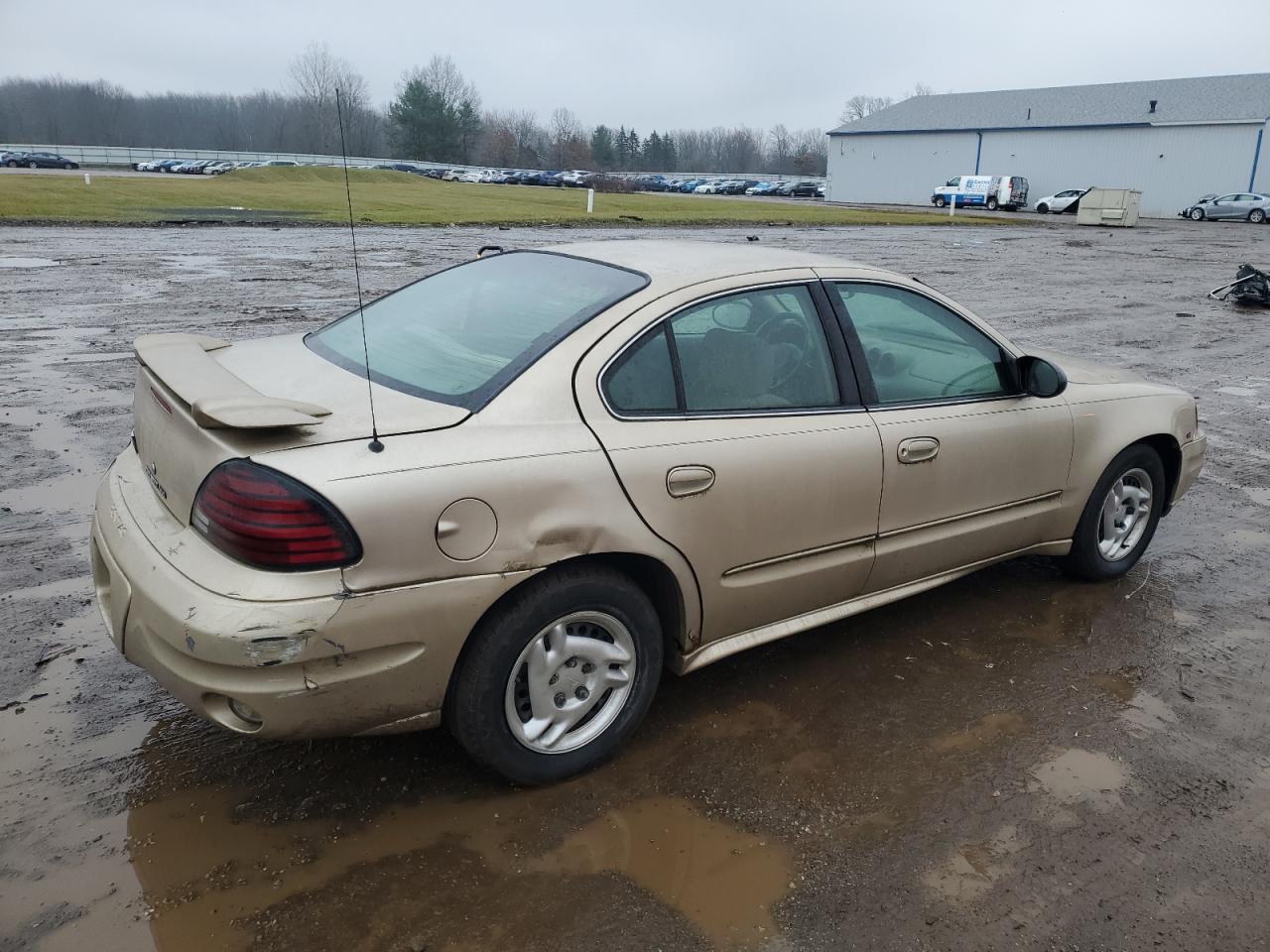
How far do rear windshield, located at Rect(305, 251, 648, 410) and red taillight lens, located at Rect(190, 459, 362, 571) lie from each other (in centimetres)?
57

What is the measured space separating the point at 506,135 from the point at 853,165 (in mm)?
44393

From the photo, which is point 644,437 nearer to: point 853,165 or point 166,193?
point 166,193

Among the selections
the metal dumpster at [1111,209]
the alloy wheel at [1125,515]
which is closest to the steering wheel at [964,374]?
the alloy wheel at [1125,515]

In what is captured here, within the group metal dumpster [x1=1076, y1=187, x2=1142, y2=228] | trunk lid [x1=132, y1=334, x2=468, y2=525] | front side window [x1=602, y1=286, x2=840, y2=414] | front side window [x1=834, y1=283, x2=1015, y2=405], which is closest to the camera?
trunk lid [x1=132, y1=334, x2=468, y2=525]

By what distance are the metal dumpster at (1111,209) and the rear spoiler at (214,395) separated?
156ft

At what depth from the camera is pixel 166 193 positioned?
3625cm

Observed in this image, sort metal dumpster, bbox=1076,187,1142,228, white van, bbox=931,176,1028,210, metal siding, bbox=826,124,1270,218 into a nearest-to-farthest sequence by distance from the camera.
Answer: metal dumpster, bbox=1076,187,1142,228, metal siding, bbox=826,124,1270,218, white van, bbox=931,176,1028,210

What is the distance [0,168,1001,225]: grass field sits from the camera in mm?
27984

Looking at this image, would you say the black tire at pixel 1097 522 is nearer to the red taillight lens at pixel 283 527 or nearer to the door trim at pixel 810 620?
the door trim at pixel 810 620

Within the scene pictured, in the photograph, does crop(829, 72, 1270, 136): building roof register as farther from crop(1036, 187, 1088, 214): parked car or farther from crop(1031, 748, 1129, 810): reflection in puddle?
crop(1031, 748, 1129, 810): reflection in puddle

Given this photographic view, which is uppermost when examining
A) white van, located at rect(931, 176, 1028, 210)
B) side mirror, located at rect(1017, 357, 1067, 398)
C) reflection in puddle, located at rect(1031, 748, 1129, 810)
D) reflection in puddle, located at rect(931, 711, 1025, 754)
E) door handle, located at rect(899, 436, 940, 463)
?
white van, located at rect(931, 176, 1028, 210)

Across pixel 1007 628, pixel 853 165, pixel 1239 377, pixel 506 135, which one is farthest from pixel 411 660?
pixel 506 135

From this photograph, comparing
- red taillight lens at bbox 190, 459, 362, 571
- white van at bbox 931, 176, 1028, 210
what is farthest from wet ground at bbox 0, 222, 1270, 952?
white van at bbox 931, 176, 1028, 210

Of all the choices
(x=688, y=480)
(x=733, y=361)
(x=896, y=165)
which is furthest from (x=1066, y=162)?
(x=688, y=480)
